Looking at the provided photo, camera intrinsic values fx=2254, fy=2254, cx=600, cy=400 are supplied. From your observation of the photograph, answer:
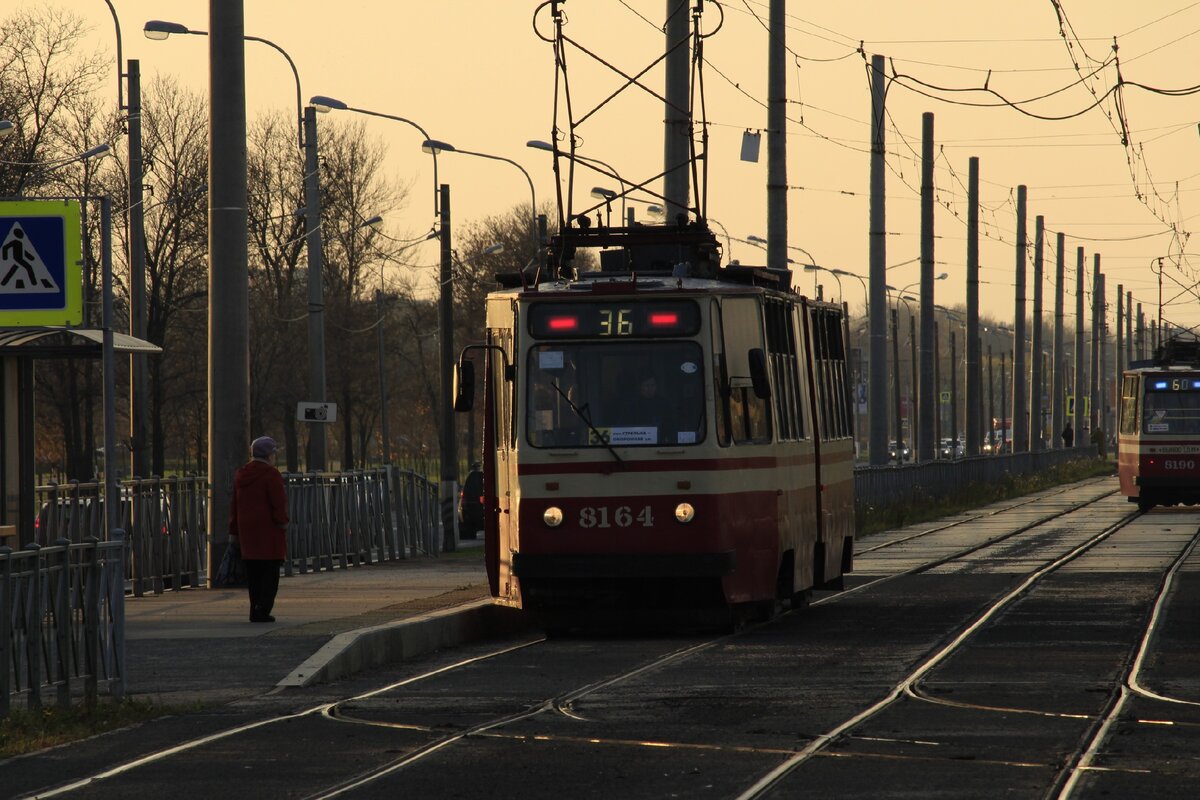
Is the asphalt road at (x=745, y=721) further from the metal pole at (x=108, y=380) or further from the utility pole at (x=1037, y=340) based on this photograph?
the utility pole at (x=1037, y=340)

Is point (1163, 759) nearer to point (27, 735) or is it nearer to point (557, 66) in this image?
point (27, 735)

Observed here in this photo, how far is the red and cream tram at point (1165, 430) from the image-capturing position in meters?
44.4

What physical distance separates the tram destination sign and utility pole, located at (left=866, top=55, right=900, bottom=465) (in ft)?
80.3

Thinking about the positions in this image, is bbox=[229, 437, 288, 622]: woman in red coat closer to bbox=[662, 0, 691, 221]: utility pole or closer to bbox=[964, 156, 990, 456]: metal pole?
bbox=[662, 0, 691, 221]: utility pole

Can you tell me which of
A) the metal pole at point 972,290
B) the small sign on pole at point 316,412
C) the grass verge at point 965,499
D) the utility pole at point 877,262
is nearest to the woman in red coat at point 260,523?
the small sign on pole at point 316,412

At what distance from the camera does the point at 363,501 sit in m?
29.4

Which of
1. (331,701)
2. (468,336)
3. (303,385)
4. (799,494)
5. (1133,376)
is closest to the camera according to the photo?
(331,701)

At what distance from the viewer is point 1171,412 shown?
4450 centimetres

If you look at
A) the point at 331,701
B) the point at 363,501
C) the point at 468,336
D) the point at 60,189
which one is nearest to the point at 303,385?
the point at 468,336

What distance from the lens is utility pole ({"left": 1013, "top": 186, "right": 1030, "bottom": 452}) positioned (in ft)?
222

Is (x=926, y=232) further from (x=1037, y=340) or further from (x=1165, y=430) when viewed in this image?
(x=1037, y=340)

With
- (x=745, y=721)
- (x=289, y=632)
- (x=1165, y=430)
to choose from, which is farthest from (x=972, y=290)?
(x=745, y=721)

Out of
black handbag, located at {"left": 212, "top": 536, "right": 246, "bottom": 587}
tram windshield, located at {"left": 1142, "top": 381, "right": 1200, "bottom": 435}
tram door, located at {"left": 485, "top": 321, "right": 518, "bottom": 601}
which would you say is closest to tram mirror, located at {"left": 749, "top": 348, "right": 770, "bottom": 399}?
tram door, located at {"left": 485, "top": 321, "right": 518, "bottom": 601}

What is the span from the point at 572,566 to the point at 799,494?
3083 millimetres
